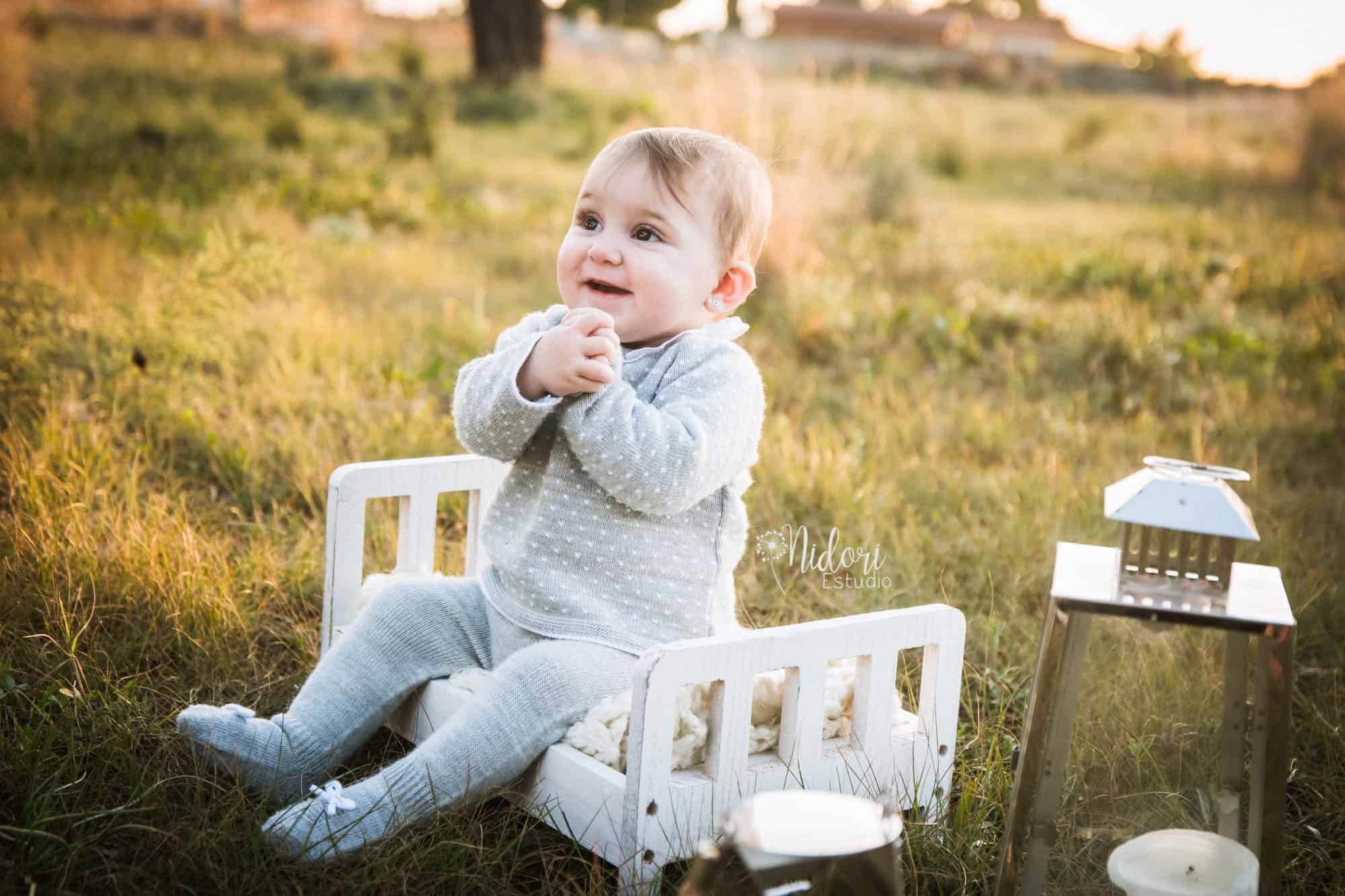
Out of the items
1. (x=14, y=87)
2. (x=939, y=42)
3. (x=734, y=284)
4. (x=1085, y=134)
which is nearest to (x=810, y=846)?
(x=734, y=284)

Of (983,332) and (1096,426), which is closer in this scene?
(1096,426)

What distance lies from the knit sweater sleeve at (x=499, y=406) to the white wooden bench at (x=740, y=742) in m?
0.38

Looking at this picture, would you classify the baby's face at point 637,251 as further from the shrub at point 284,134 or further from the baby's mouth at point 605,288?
the shrub at point 284,134

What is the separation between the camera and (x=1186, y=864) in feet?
5.02

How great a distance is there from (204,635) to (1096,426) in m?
2.87

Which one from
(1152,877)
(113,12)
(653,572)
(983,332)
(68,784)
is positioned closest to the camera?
(1152,877)

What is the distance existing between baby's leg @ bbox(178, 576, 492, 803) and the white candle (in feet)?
3.22

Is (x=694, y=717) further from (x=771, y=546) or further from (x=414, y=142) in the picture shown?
(x=414, y=142)

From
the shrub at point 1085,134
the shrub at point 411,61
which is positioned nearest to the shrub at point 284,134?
the shrub at point 411,61

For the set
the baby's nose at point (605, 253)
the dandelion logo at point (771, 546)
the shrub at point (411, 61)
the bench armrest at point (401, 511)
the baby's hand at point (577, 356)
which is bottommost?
the dandelion logo at point (771, 546)

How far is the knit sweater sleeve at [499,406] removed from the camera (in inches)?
72.2

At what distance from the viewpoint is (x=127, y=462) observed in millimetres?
3012

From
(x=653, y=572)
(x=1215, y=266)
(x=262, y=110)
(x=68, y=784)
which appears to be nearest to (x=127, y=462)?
(x=68, y=784)

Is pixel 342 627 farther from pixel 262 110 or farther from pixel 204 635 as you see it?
pixel 262 110
